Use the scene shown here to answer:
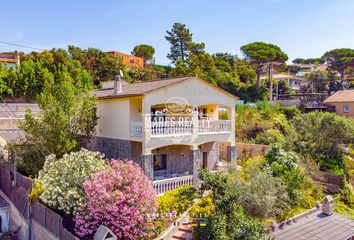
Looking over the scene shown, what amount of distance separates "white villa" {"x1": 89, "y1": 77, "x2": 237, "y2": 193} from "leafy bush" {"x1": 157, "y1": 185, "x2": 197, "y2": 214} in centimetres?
126

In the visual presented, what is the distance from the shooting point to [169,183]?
18.6 meters

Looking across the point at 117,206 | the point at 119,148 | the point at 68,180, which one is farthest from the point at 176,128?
the point at 117,206

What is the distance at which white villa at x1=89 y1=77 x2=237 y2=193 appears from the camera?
18.8 metres

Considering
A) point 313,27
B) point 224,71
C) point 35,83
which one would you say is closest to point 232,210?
point 313,27

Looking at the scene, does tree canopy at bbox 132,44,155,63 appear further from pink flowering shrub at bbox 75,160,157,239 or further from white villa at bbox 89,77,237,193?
pink flowering shrub at bbox 75,160,157,239

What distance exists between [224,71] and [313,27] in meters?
38.0

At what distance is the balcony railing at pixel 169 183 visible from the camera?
18.1 meters

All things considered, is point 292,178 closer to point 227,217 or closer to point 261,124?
point 227,217

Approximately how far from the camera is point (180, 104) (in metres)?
20.9

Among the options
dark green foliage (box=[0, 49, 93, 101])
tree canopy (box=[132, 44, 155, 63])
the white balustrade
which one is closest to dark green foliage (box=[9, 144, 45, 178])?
the white balustrade

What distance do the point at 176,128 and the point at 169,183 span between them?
343cm

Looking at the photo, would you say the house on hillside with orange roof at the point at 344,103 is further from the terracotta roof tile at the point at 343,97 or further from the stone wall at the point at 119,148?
the stone wall at the point at 119,148

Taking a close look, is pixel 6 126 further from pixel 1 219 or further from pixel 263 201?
pixel 263 201

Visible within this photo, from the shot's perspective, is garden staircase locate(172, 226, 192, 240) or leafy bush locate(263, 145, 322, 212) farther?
leafy bush locate(263, 145, 322, 212)
